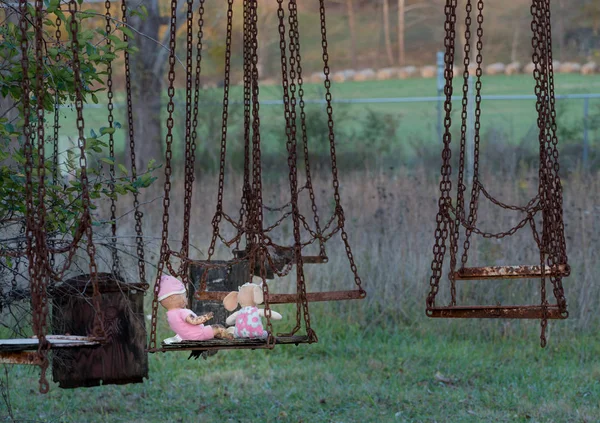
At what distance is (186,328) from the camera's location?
358 centimetres

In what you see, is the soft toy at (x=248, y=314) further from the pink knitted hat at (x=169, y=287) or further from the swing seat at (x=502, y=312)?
the swing seat at (x=502, y=312)

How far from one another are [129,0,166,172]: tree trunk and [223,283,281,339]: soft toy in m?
9.74

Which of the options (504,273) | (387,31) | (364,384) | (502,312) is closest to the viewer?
(502,312)

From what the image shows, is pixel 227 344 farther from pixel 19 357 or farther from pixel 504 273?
pixel 504 273

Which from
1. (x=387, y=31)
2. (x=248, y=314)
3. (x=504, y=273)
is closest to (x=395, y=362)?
(x=504, y=273)

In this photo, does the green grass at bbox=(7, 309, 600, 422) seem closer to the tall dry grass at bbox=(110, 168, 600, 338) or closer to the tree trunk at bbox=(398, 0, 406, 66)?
the tall dry grass at bbox=(110, 168, 600, 338)

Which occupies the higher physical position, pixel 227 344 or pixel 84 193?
pixel 84 193

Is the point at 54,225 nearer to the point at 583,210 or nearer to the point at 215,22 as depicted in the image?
the point at 583,210

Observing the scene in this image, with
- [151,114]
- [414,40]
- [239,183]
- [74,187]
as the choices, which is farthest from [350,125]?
[74,187]

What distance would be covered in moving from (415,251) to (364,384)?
1.70 metres

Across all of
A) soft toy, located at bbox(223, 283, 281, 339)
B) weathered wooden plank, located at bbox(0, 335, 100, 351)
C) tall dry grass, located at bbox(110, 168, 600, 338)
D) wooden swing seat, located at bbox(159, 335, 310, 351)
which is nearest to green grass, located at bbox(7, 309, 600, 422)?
tall dry grass, located at bbox(110, 168, 600, 338)

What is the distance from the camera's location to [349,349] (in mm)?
7000

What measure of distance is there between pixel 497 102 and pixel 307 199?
9636mm

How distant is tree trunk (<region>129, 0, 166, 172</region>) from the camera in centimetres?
1331
